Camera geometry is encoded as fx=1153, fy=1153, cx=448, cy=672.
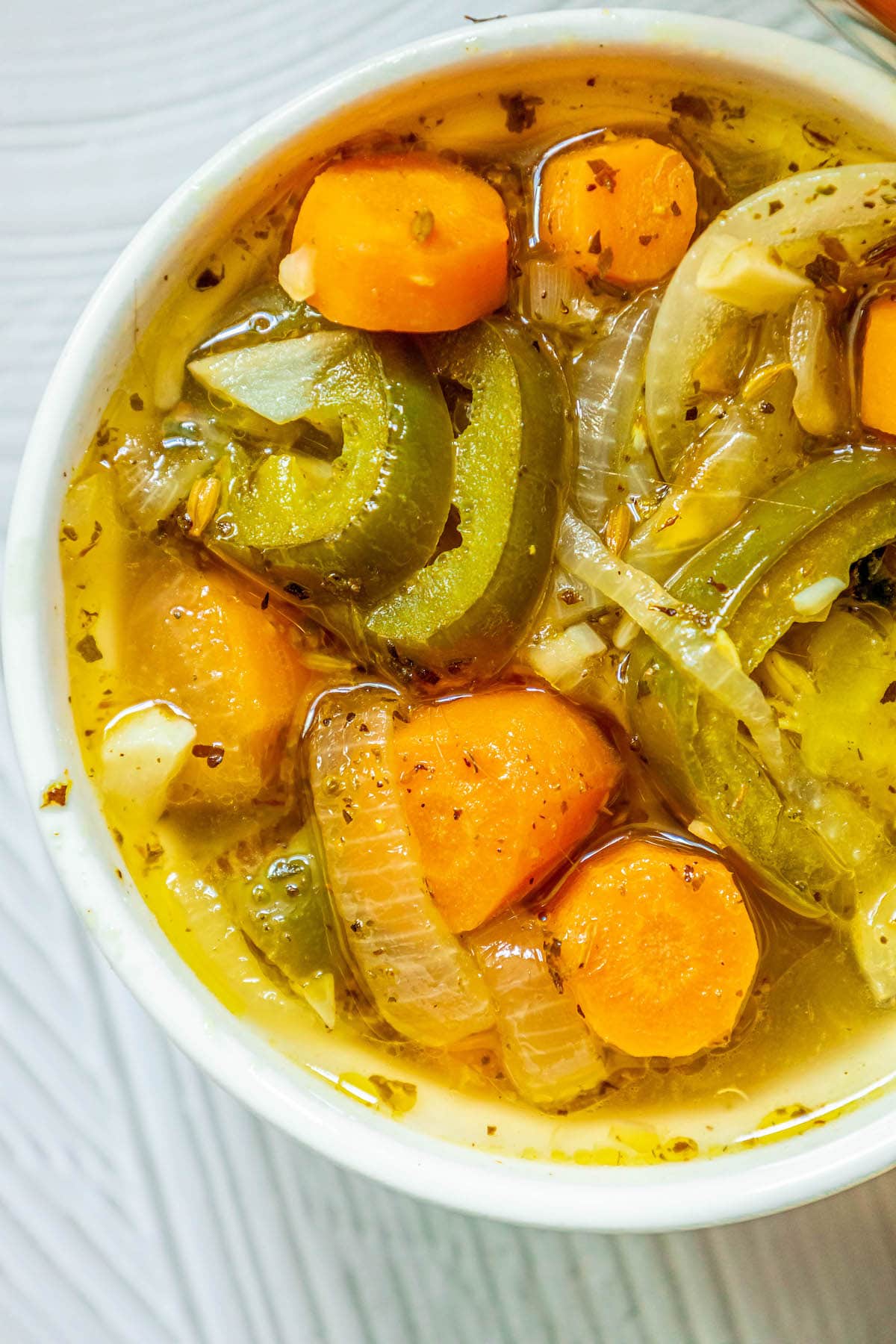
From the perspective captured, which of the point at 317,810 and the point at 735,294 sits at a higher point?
the point at 735,294

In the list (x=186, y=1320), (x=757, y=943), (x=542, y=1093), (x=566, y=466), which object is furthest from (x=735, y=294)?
(x=186, y=1320)

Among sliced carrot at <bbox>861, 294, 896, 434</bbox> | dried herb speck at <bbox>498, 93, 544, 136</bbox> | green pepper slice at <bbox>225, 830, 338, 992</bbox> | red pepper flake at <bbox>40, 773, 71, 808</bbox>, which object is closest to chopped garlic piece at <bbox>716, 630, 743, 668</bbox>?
sliced carrot at <bbox>861, 294, 896, 434</bbox>

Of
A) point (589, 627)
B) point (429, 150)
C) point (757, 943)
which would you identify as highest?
point (429, 150)

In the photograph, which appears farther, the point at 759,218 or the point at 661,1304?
the point at 661,1304

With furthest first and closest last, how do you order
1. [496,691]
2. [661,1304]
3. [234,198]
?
[661,1304] → [496,691] → [234,198]

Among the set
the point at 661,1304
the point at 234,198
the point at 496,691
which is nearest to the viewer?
the point at 234,198

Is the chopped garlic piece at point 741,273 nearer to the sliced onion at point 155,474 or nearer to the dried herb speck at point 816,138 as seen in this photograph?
the dried herb speck at point 816,138

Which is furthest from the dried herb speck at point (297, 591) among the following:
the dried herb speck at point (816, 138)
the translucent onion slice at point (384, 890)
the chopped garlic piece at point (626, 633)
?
the dried herb speck at point (816, 138)

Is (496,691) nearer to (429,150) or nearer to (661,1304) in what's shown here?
(429,150)
